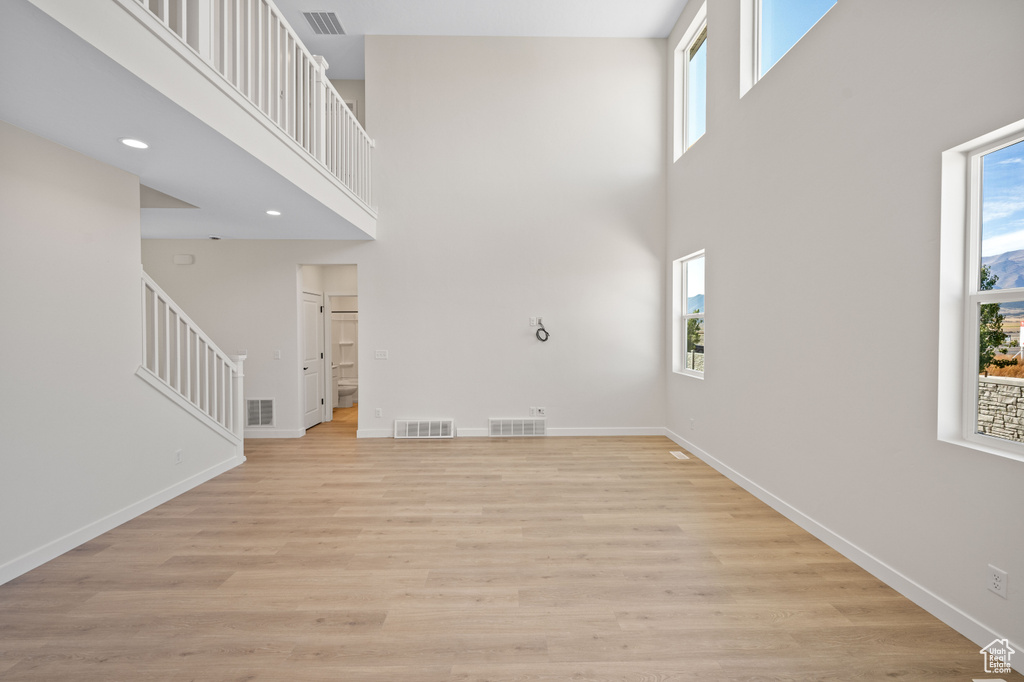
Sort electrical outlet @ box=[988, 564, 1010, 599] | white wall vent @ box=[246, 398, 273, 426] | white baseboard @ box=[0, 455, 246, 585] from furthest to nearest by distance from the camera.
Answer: white wall vent @ box=[246, 398, 273, 426] < white baseboard @ box=[0, 455, 246, 585] < electrical outlet @ box=[988, 564, 1010, 599]

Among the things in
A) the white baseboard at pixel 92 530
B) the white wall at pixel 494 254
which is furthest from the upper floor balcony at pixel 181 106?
the white baseboard at pixel 92 530

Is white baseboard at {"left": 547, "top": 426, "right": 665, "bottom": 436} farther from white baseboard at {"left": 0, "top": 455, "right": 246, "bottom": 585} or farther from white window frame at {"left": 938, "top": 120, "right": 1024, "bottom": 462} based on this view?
white baseboard at {"left": 0, "top": 455, "right": 246, "bottom": 585}

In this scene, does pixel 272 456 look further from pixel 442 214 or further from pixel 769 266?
pixel 769 266

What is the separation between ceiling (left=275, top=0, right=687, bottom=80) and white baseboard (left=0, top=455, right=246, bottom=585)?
505 cm

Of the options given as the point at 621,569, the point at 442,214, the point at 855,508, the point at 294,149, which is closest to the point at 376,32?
the point at 442,214

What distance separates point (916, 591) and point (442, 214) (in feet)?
17.6

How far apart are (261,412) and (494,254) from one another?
3580mm

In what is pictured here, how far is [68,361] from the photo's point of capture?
2.88m

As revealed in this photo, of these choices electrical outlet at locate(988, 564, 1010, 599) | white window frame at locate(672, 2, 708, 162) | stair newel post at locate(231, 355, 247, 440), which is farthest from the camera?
white window frame at locate(672, 2, 708, 162)

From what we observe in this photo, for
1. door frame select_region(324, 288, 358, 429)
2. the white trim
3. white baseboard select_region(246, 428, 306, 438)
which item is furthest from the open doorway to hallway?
the white trim

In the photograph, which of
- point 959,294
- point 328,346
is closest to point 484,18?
point 328,346

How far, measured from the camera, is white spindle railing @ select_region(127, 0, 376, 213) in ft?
8.13

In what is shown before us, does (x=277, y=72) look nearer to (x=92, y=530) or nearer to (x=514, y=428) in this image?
(x=92, y=530)

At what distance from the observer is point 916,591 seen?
2227 mm
